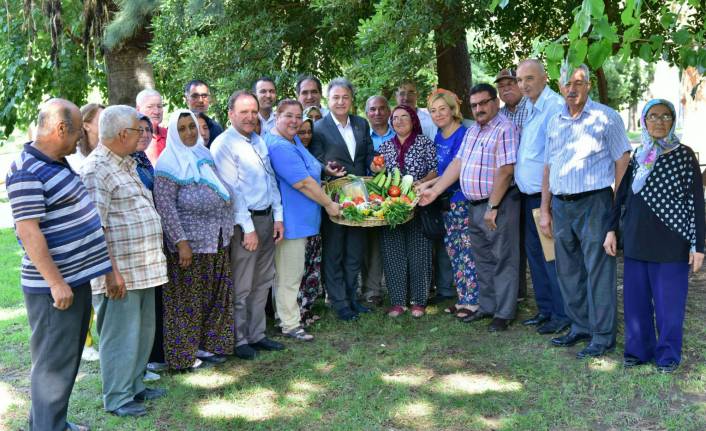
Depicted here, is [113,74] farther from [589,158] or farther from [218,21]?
[589,158]

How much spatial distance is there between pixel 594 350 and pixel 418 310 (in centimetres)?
171

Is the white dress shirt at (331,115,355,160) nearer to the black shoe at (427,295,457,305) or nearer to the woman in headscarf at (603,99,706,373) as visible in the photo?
the black shoe at (427,295,457,305)

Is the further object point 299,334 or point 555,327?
point 299,334

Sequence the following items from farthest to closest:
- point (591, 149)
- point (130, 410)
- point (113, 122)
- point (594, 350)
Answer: point (594, 350) → point (591, 149) → point (130, 410) → point (113, 122)

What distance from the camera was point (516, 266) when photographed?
19.2ft

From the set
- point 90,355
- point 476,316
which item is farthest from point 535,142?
point 90,355

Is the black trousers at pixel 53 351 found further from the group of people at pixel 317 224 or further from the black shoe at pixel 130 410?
the black shoe at pixel 130 410

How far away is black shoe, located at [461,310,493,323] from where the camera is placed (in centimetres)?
611

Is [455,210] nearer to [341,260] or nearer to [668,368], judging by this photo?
[341,260]

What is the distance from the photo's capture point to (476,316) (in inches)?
241

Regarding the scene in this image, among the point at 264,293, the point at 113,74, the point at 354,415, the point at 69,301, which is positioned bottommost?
the point at 354,415

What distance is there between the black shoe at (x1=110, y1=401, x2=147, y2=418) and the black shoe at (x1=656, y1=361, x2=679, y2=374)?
3382mm

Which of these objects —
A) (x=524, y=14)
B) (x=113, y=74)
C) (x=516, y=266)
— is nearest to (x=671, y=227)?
(x=516, y=266)

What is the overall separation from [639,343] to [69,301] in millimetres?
3666
